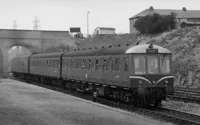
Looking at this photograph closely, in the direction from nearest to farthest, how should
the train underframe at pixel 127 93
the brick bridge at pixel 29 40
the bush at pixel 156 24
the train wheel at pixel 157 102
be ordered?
the train underframe at pixel 127 93, the train wheel at pixel 157 102, the bush at pixel 156 24, the brick bridge at pixel 29 40

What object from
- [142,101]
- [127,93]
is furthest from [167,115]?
[127,93]

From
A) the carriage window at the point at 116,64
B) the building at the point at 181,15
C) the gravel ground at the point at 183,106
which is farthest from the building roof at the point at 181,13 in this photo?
the carriage window at the point at 116,64

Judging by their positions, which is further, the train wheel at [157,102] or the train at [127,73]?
the train wheel at [157,102]

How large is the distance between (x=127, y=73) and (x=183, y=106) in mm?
3159

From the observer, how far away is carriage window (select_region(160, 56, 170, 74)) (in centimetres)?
1880

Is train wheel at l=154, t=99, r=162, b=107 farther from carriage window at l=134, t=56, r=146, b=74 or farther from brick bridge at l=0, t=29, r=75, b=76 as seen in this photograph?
brick bridge at l=0, t=29, r=75, b=76

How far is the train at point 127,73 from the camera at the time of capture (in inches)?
723

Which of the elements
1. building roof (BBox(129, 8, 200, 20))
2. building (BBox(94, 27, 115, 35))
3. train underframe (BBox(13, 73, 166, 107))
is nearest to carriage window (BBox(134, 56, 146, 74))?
train underframe (BBox(13, 73, 166, 107))

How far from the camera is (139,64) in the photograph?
1844 cm

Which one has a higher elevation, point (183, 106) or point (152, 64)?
point (152, 64)

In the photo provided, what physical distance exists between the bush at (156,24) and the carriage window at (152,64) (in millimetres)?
42367

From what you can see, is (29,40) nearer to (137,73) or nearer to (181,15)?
(181,15)

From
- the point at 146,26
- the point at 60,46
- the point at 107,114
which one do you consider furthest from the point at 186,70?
the point at 60,46

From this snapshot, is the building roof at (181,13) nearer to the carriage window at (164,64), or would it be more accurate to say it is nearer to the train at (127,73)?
the train at (127,73)
